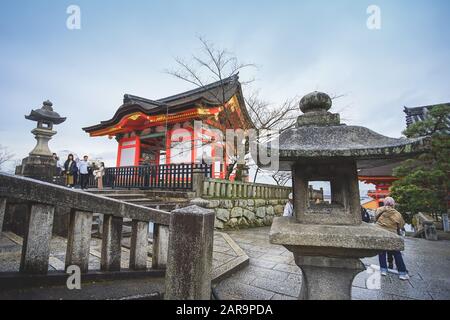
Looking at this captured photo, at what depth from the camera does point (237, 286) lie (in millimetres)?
3254

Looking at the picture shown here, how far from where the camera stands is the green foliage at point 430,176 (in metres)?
10.2

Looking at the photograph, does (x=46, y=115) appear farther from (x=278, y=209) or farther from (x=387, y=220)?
(x=278, y=209)

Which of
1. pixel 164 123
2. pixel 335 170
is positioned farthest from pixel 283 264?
pixel 164 123

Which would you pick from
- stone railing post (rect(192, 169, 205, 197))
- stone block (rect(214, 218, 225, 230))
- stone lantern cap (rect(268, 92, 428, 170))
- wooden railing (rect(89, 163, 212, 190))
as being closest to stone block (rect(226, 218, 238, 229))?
stone block (rect(214, 218, 225, 230))

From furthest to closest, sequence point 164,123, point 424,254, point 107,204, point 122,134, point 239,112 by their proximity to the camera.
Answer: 1. point 122,134
2. point 239,112
3. point 164,123
4. point 424,254
5. point 107,204

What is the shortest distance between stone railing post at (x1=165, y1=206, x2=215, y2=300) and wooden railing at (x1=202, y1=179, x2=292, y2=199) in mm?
5756

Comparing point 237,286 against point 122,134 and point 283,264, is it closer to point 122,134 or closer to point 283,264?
point 283,264

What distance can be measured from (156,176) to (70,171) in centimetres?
475

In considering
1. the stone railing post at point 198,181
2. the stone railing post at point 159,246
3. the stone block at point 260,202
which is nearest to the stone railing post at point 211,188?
the stone railing post at point 198,181

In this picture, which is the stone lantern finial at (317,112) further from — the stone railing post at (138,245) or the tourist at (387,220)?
the tourist at (387,220)

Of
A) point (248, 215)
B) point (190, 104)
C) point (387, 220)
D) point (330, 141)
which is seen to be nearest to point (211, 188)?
point (248, 215)

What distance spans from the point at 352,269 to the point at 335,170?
99 cm

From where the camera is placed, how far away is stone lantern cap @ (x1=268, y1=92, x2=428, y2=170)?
1928 millimetres

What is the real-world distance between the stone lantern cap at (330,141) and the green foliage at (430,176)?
11009 millimetres
